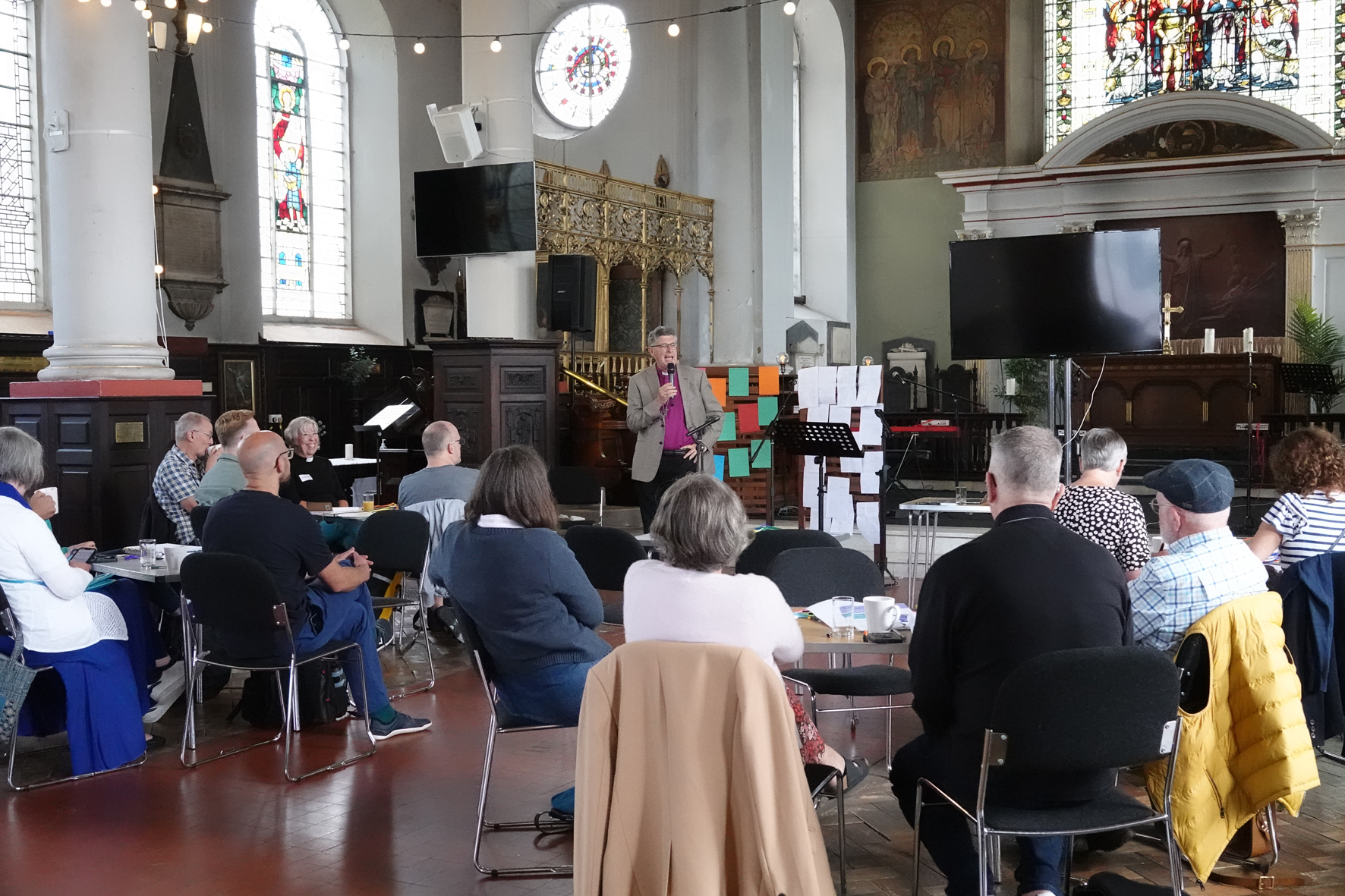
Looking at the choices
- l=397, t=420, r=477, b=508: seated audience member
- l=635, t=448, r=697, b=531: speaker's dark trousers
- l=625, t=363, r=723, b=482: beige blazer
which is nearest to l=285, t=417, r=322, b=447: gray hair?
l=397, t=420, r=477, b=508: seated audience member

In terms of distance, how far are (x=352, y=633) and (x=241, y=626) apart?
2.01 ft

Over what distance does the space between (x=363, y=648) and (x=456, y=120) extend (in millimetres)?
5964

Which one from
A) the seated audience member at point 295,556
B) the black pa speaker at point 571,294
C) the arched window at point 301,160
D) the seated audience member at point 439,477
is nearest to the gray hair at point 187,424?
the seated audience member at point 439,477

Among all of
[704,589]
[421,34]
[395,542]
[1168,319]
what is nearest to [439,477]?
[395,542]

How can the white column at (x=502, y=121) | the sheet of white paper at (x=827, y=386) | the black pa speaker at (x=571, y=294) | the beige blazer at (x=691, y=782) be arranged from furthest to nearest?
the black pa speaker at (x=571, y=294)
the white column at (x=502, y=121)
the sheet of white paper at (x=827, y=386)
the beige blazer at (x=691, y=782)

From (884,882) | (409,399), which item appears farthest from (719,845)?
(409,399)

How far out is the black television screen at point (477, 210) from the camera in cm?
1012

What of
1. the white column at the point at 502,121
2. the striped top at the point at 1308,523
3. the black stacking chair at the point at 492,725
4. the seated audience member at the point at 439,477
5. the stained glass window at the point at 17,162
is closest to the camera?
the black stacking chair at the point at 492,725

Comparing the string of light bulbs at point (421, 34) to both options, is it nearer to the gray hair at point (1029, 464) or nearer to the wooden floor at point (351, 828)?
the wooden floor at point (351, 828)

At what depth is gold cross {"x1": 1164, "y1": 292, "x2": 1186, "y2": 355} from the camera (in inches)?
582

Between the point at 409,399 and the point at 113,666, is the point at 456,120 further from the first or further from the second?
the point at 113,666

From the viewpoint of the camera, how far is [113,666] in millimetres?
4777

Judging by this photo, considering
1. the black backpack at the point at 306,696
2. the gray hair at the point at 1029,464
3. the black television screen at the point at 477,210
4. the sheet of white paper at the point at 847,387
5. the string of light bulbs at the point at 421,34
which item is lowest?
the black backpack at the point at 306,696

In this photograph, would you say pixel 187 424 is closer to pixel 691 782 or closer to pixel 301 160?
pixel 691 782
